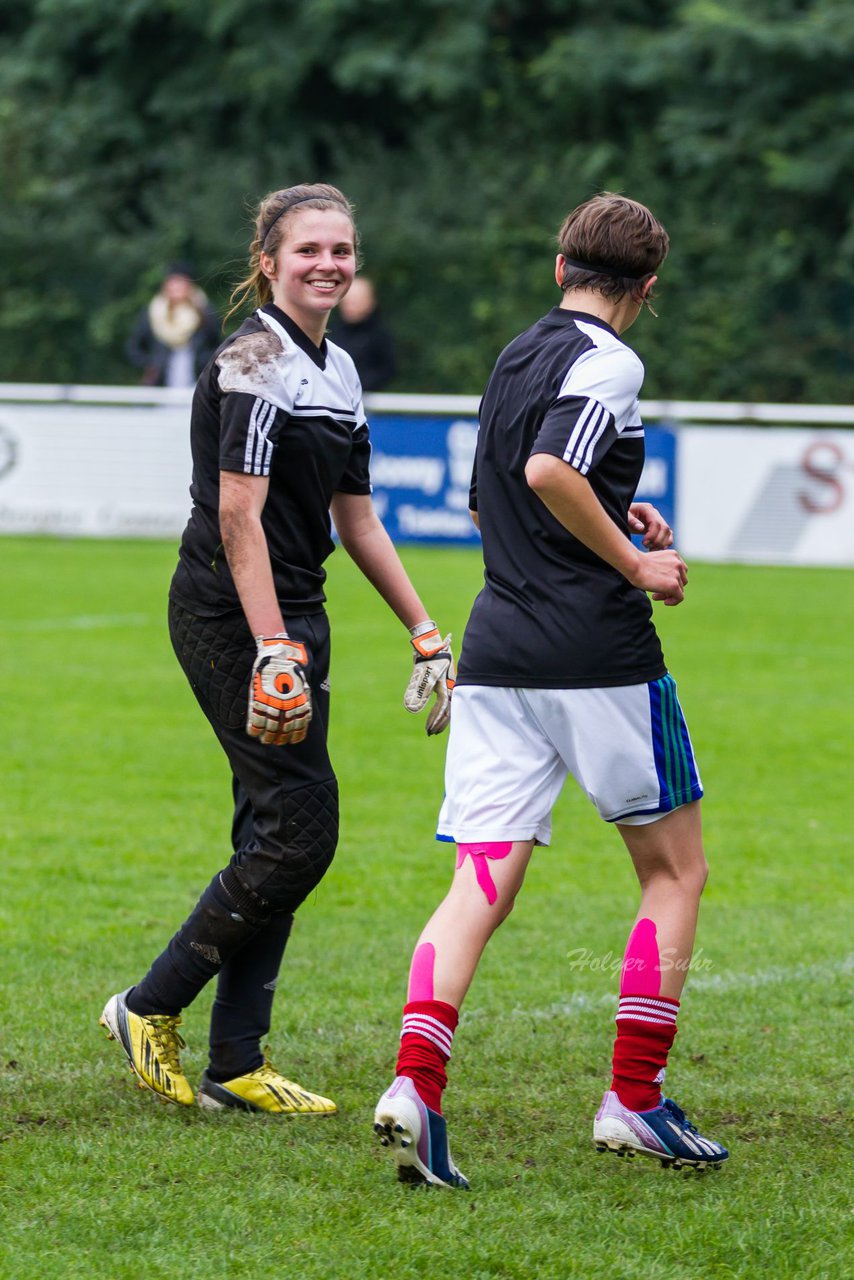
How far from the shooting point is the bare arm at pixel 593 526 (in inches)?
148

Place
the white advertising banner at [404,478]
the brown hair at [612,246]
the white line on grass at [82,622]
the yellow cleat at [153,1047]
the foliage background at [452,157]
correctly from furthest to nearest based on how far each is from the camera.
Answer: the foliage background at [452,157] < the white advertising banner at [404,478] < the white line on grass at [82,622] < the yellow cleat at [153,1047] < the brown hair at [612,246]

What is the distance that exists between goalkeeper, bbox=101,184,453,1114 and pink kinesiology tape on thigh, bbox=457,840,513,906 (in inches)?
17.6

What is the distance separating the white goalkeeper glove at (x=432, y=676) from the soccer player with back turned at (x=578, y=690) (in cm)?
42

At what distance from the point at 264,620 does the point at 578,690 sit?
0.67 metres

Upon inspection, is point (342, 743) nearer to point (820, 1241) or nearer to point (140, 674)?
point (140, 674)

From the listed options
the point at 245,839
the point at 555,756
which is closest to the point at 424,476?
the point at 245,839

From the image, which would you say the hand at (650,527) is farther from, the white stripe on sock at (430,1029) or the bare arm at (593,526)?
the white stripe on sock at (430,1029)

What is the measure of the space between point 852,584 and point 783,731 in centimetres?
645

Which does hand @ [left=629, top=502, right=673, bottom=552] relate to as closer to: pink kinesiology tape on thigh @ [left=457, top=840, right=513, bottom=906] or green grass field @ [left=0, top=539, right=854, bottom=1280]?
pink kinesiology tape on thigh @ [left=457, top=840, right=513, bottom=906]

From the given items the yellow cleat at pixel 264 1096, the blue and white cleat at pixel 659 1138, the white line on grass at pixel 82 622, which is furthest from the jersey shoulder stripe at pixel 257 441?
the white line on grass at pixel 82 622

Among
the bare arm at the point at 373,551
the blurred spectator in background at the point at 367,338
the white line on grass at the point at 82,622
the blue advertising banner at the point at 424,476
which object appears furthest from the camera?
the blurred spectator in background at the point at 367,338

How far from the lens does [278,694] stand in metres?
3.98

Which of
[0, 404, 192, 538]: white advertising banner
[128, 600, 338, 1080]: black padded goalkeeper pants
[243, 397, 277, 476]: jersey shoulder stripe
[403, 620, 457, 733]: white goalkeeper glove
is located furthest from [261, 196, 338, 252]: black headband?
[0, 404, 192, 538]: white advertising banner

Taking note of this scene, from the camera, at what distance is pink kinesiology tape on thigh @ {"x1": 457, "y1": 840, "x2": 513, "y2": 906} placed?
3.90 meters
